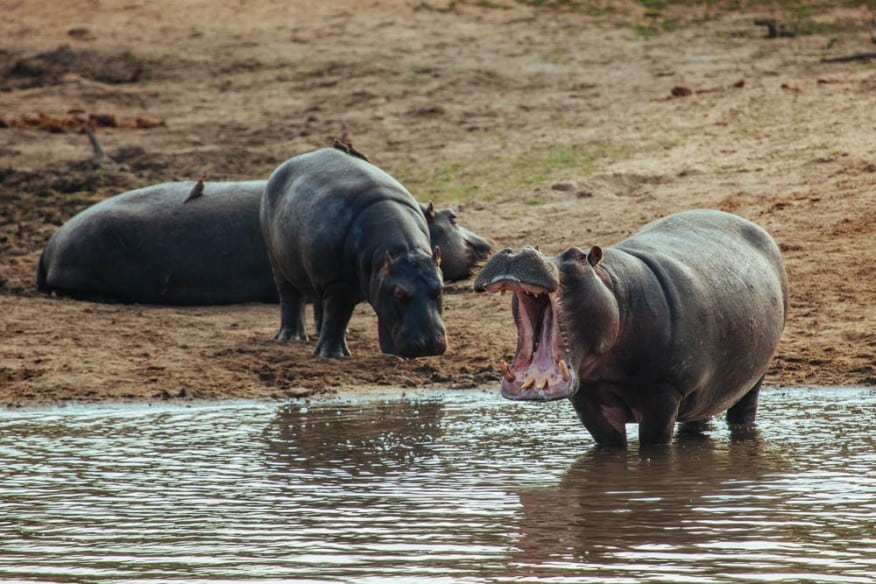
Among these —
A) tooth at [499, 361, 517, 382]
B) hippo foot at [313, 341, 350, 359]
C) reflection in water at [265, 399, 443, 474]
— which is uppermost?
tooth at [499, 361, 517, 382]

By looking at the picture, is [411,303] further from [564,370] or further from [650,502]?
[650,502]

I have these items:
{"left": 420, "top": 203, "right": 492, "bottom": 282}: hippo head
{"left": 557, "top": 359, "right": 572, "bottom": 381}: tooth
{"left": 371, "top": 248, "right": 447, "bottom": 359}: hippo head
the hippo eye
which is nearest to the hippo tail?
{"left": 420, "top": 203, "right": 492, "bottom": 282}: hippo head

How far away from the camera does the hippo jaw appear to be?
5547mm

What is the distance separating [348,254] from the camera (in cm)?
952

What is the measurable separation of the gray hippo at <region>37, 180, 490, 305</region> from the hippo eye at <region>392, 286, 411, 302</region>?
222 centimetres

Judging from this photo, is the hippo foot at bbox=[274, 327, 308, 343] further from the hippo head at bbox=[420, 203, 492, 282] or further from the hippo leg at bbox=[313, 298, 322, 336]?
the hippo head at bbox=[420, 203, 492, 282]

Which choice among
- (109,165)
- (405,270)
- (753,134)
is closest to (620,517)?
(405,270)

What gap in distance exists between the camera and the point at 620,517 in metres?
5.38

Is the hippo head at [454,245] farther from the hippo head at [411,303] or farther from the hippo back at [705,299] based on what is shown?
the hippo back at [705,299]

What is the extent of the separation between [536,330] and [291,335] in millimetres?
4509

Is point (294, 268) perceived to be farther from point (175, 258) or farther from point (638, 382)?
point (638, 382)

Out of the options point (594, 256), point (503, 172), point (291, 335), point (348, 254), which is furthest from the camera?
point (503, 172)

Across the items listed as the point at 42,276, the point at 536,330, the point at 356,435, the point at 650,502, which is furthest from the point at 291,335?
the point at 650,502

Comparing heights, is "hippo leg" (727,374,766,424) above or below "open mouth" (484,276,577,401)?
below
